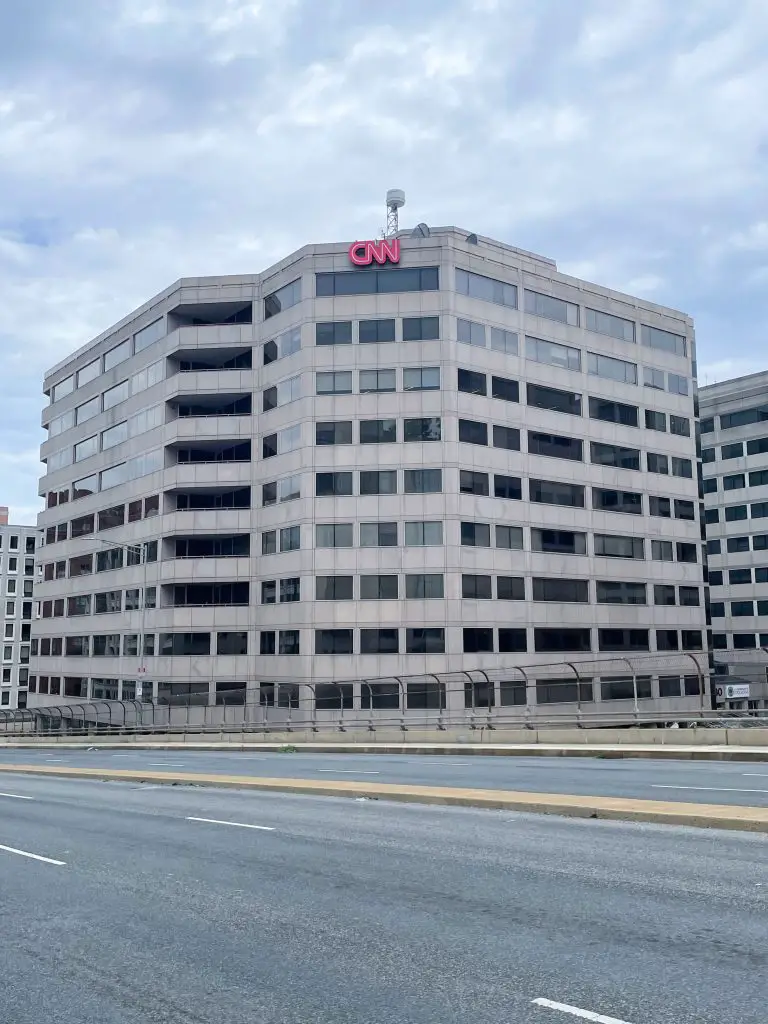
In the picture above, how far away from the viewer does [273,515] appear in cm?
5609

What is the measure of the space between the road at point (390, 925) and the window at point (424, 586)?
38032 millimetres

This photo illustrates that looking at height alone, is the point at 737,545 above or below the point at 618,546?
above

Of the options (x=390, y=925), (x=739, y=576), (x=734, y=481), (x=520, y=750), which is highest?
(x=734, y=481)

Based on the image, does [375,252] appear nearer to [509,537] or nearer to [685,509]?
[509,537]

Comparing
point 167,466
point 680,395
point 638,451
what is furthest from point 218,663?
point 680,395

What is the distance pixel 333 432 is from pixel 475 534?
10.1 metres

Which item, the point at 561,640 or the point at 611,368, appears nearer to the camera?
the point at 561,640

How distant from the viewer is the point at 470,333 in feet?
182

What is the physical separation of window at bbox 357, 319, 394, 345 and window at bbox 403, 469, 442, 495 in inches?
317

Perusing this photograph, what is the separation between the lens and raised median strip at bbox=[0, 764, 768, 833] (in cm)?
1287

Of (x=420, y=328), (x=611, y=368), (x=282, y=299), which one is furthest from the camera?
(x=611, y=368)

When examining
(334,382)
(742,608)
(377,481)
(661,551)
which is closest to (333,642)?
(377,481)

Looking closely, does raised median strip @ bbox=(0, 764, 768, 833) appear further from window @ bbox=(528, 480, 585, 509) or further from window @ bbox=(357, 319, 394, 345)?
window @ bbox=(528, 480, 585, 509)

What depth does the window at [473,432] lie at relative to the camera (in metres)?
54.1
